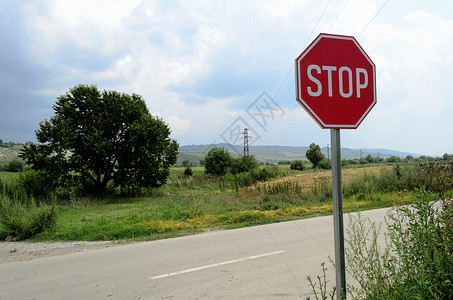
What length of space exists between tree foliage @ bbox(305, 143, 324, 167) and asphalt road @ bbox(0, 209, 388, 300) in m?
55.0

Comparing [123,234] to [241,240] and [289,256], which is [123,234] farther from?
[289,256]

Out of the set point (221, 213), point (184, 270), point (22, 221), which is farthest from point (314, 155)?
point (184, 270)

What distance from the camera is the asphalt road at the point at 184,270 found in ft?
13.6

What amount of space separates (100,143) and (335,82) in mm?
18514

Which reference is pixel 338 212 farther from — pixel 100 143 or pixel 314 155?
pixel 314 155

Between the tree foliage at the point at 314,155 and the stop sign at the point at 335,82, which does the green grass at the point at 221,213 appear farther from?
the tree foliage at the point at 314,155

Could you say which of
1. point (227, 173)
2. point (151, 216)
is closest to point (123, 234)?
point (151, 216)

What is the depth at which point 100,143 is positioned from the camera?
721 inches

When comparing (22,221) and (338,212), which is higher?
(338,212)

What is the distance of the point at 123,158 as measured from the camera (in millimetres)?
20359

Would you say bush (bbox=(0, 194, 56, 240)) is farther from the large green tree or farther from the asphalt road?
the large green tree

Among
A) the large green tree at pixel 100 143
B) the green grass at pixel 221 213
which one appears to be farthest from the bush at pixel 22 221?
the large green tree at pixel 100 143

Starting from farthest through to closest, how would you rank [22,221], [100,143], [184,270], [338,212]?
[100,143] → [22,221] → [184,270] → [338,212]

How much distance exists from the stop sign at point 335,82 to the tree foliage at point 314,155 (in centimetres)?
6002
